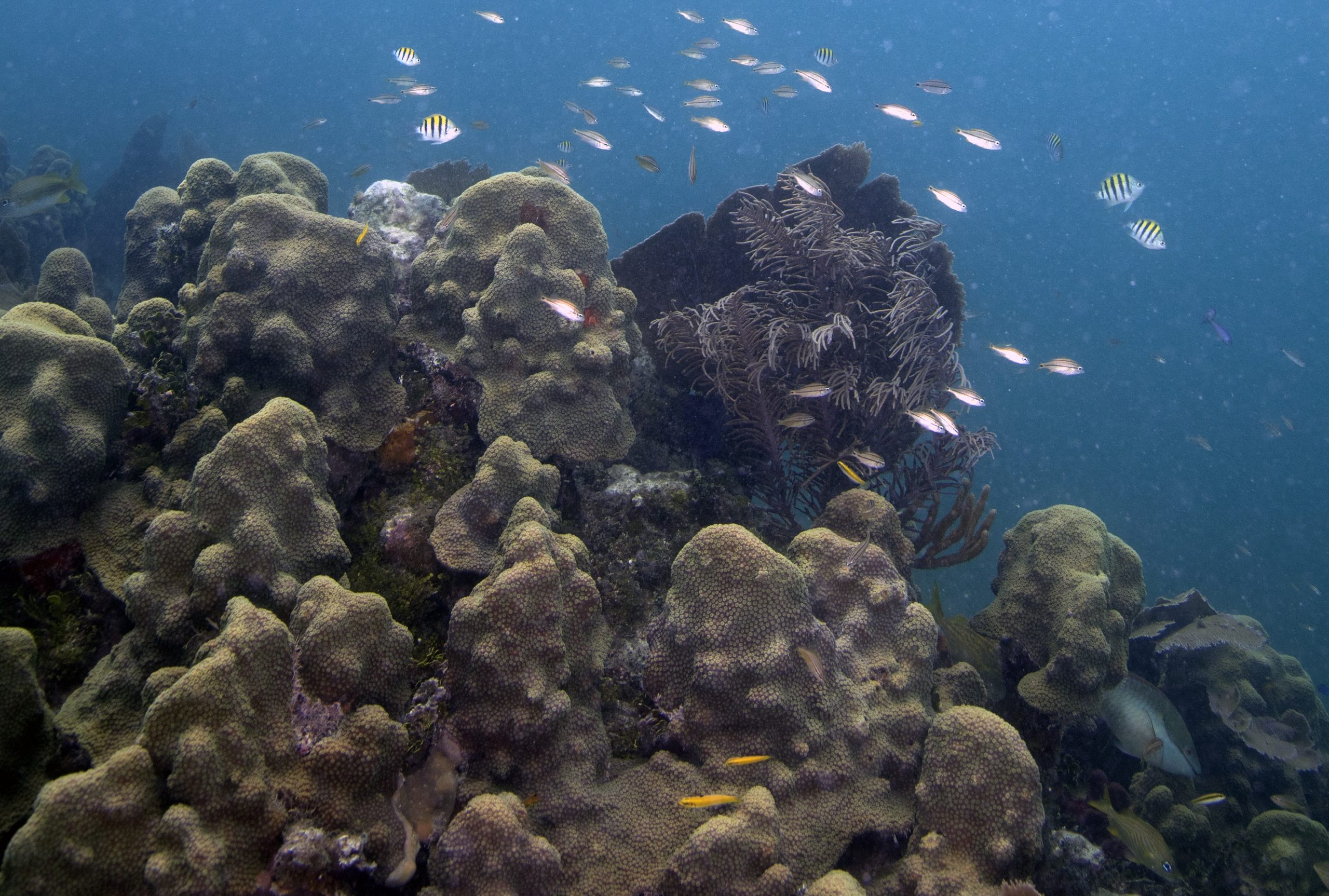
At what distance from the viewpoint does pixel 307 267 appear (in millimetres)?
4422

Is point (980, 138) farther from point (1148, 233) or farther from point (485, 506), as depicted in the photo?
point (485, 506)

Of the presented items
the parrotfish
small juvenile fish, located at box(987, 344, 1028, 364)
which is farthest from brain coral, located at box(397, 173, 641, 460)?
the parrotfish

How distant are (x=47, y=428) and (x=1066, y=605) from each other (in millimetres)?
7099

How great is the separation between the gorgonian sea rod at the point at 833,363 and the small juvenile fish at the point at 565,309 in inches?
64.2

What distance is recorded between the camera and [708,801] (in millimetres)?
2975

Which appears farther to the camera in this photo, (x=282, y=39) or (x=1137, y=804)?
(x=282, y=39)

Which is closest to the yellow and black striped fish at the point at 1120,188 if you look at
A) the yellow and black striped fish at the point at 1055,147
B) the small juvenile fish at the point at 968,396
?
the yellow and black striped fish at the point at 1055,147

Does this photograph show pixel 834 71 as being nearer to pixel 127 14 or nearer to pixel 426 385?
pixel 426 385

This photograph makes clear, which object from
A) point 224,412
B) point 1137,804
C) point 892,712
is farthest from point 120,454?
point 1137,804

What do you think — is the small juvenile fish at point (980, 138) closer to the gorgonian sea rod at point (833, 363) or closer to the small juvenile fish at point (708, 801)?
the gorgonian sea rod at point (833, 363)

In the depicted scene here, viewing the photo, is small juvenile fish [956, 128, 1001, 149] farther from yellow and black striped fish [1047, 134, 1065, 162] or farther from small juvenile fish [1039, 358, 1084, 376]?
yellow and black striped fish [1047, 134, 1065, 162]

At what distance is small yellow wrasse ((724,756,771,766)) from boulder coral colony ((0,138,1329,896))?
4 centimetres

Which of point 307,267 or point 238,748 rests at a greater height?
point 307,267

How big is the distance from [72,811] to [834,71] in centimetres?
8229
